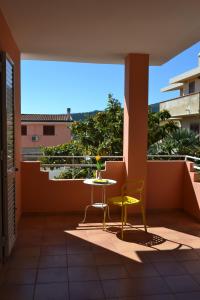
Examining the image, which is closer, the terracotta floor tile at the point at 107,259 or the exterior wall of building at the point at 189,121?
the terracotta floor tile at the point at 107,259

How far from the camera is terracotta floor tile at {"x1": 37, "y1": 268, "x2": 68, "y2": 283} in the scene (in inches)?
112

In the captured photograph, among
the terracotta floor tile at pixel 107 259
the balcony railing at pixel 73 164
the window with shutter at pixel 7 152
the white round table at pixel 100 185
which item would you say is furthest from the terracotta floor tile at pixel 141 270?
the balcony railing at pixel 73 164

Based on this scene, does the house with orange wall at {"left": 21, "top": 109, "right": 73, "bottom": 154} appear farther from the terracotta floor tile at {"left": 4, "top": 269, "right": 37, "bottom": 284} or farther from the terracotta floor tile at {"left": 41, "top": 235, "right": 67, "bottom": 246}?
the terracotta floor tile at {"left": 4, "top": 269, "right": 37, "bottom": 284}

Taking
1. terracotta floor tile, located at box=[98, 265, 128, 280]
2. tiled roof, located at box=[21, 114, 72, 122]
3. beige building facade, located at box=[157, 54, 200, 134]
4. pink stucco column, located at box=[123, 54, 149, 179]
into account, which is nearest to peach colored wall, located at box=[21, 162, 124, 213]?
pink stucco column, located at box=[123, 54, 149, 179]

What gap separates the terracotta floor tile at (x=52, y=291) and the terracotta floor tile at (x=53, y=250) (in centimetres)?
71

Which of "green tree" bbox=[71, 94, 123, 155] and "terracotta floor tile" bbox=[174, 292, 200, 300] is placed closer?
"terracotta floor tile" bbox=[174, 292, 200, 300]

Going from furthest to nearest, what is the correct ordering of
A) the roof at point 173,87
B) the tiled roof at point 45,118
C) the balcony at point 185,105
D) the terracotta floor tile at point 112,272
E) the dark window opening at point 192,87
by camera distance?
the tiled roof at point 45,118 → the roof at point 173,87 → the dark window opening at point 192,87 → the balcony at point 185,105 → the terracotta floor tile at point 112,272

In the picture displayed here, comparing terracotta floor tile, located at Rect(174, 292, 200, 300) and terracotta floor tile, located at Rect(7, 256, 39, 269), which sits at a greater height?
terracotta floor tile, located at Rect(7, 256, 39, 269)

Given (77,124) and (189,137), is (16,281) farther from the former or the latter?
(77,124)

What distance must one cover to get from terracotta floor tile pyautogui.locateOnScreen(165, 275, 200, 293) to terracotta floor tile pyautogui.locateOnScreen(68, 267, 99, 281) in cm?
70

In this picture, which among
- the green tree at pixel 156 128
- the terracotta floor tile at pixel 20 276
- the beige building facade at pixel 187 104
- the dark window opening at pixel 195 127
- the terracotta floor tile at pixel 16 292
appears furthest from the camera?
the dark window opening at pixel 195 127

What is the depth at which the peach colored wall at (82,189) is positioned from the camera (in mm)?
5031

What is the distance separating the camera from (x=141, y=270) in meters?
3.08

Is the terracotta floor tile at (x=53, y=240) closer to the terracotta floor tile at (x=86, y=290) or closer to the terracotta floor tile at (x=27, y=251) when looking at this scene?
the terracotta floor tile at (x=27, y=251)
